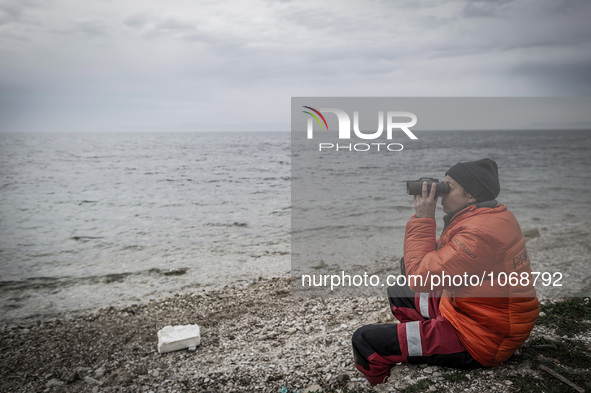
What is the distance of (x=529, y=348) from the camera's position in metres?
3.51

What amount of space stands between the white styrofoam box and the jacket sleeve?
2.95 metres

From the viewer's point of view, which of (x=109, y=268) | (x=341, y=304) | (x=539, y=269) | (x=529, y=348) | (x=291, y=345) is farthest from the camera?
(x=109, y=268)

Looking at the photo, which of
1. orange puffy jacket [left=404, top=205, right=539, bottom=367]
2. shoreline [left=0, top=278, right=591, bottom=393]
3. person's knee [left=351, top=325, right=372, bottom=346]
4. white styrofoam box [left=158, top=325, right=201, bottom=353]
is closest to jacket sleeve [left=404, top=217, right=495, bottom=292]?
orange puffy jacket [left=404, top=205, right=539, bottom=367]

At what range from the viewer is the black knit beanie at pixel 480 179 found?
2.93 meters

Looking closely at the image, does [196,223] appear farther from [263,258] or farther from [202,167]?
[202,167]

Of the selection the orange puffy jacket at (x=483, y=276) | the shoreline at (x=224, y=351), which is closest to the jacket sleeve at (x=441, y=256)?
Result: the orange puffy jacket at (x=483, y=276)

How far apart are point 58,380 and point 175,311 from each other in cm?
200

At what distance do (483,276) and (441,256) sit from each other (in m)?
0.33

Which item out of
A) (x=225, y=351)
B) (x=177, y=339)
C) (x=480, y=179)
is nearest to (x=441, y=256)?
(x=480, y=179)

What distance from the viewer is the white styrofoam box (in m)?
4.66

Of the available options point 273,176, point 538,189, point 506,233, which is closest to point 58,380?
→ point 506,233

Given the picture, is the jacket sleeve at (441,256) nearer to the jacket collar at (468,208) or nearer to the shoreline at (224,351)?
the jacket collar at (468,208)

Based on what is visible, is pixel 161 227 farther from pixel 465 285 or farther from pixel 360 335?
pixel 465 285

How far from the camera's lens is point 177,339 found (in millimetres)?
4688
